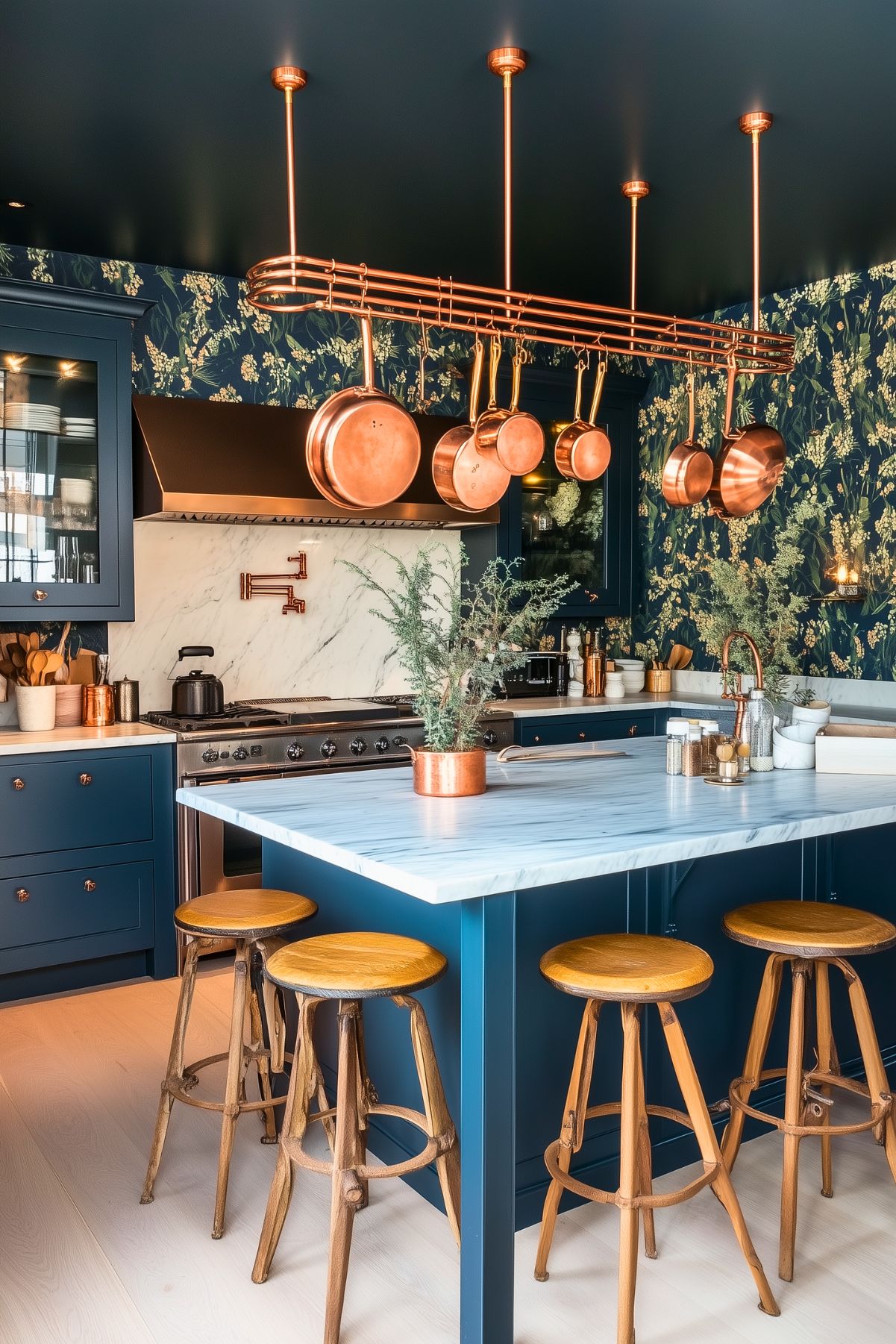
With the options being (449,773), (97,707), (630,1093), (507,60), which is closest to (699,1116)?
(630,1093)

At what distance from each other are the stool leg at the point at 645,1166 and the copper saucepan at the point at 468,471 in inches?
54.3

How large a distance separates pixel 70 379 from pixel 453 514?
1.75 metres

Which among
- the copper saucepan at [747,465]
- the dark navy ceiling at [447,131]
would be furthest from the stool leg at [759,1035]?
the dark navy ceiling at [447,131]

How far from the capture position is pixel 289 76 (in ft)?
9.34

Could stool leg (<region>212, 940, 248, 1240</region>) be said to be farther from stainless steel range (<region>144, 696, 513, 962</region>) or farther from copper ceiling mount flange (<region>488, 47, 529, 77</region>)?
copper ceiling mount flange (<region>488, 47, 529, 77</region>)

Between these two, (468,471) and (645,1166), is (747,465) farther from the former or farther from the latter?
(645,1166)

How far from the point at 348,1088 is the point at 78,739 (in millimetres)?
2231

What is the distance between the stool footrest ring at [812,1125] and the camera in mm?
2293

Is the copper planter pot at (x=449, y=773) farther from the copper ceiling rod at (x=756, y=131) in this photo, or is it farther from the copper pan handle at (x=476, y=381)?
the copper ceiling rod at (x=756, y=131)

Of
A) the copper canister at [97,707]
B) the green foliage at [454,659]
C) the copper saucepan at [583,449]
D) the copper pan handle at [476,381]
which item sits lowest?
Answer: the copper canister at [97,707]

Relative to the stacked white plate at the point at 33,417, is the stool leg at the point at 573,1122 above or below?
below

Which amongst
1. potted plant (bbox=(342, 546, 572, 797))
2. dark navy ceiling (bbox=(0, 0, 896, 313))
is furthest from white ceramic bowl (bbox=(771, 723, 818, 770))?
dark navy ceiling (bbox=(0, 0, 896, 313))

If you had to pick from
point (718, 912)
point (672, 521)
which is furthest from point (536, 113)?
point (672, 521)

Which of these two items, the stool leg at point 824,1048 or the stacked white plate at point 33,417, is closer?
the stool leg at point 824,1048
